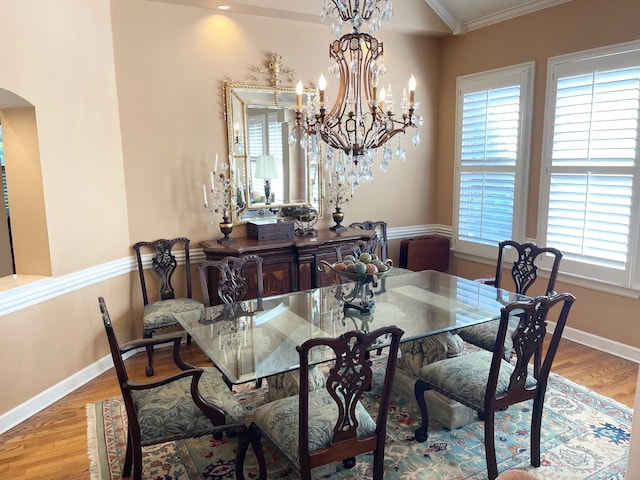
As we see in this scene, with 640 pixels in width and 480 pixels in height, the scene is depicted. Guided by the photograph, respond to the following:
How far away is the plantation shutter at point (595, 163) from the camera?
3635 mm

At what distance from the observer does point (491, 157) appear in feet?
15.6

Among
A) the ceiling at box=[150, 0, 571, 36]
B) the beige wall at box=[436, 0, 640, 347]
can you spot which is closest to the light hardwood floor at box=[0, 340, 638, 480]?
the beige wall at box=[436, 0, 640, 347]

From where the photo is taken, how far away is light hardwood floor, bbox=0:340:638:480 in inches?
102

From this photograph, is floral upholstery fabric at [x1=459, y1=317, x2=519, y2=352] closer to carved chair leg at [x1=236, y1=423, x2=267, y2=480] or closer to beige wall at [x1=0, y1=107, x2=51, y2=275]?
carved chair leg at [x1=236, y1=423, x2=267, y2=480]

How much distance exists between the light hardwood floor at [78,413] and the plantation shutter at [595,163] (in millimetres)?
813

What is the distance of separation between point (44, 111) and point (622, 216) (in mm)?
4341

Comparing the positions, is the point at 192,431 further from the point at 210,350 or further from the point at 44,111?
the point at 44,111

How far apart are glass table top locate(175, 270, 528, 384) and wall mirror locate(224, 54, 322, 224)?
1.47m

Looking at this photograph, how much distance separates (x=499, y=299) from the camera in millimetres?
3090

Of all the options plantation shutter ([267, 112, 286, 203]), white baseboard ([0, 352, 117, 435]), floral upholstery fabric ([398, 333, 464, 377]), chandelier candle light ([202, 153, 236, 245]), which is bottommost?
white baseboard ([0, 352, 117, 435])

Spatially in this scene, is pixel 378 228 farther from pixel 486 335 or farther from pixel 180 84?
pixel 180 84

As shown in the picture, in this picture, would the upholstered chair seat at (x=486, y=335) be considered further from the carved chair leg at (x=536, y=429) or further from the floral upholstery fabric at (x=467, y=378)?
the carved chair leg at (x=536, y=429)

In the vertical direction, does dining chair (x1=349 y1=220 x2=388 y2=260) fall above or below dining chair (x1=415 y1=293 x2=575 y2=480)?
above

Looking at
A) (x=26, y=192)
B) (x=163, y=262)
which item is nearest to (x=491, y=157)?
(x=163, y=262)
